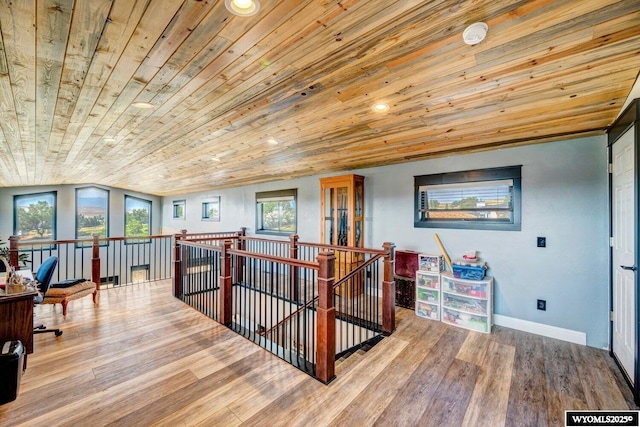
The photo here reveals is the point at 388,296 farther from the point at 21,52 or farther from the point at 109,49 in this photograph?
the point at 21,52

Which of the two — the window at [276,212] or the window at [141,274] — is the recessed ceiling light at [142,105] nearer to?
the window at [276,212]

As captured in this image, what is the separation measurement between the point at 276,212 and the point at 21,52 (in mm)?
5260

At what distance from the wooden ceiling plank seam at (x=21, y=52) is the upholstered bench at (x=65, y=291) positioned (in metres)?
2.11

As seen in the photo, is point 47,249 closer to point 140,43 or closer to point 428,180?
point 140,43

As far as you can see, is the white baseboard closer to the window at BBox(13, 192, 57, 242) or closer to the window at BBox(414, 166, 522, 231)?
the window at BBox(414, 166, 522, 231)

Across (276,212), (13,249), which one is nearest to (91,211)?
(13,249)

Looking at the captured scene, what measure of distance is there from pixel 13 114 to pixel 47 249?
7.54 meters

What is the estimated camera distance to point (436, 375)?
242cm

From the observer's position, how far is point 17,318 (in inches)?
92.2

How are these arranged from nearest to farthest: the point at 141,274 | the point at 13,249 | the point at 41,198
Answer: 1. the point at 13,249
2. the point at 41,198
3. the point at 141,274

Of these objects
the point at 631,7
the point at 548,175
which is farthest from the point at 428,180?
the point at 631,7

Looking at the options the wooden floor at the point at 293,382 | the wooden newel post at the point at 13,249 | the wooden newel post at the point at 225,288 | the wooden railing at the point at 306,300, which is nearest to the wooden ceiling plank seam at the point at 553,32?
the wooden railing at the point at 306,300

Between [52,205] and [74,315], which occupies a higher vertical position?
[52,205]

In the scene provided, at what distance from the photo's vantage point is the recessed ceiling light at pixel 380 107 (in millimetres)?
2432
